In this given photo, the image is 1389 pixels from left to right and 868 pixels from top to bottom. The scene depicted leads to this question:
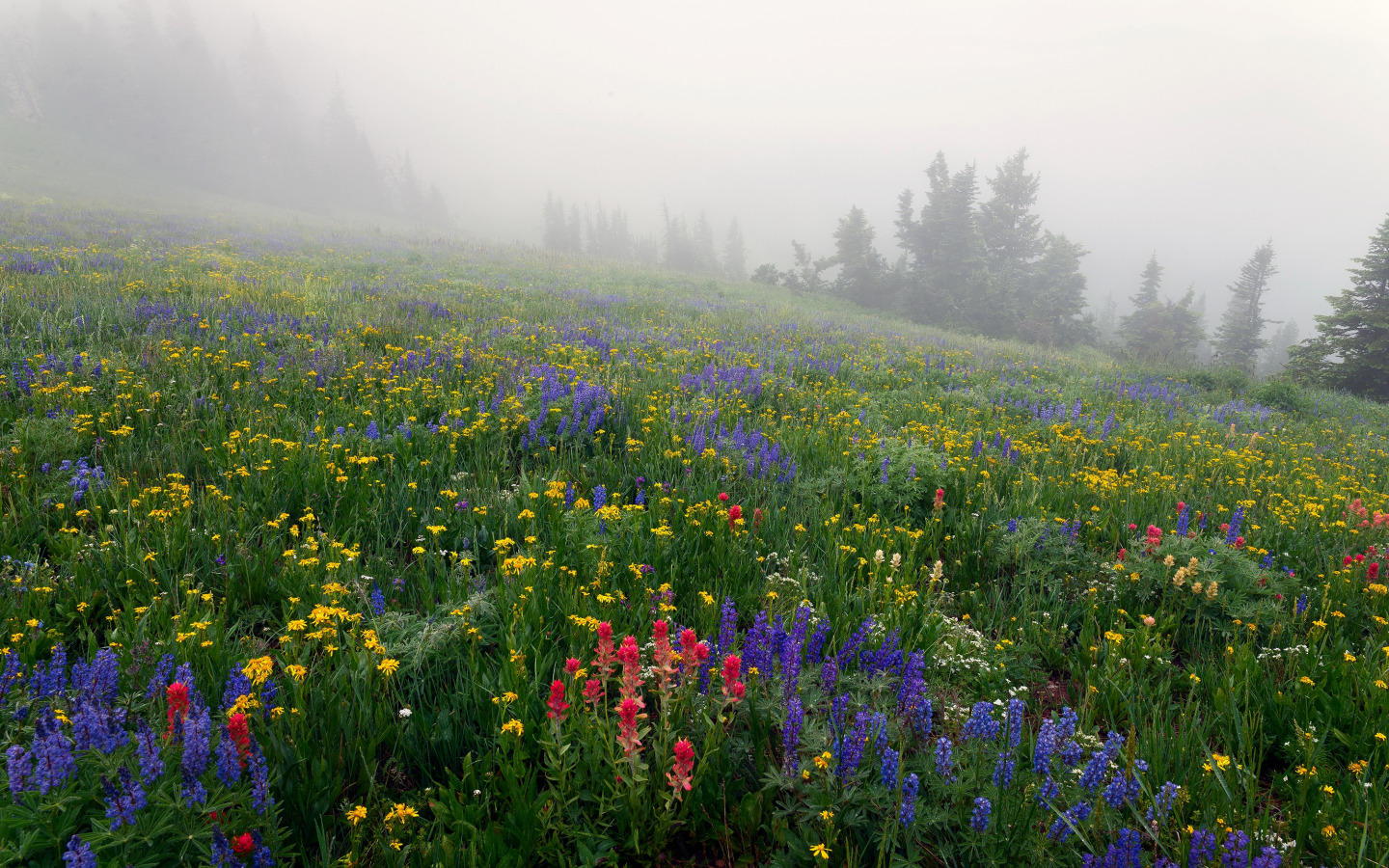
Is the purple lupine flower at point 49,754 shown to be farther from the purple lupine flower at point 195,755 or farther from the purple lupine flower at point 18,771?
the purple lupine flower at point 195,755

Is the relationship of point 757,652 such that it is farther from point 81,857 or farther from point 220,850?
point 81,857

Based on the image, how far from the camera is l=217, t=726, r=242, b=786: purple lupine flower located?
1572 mm

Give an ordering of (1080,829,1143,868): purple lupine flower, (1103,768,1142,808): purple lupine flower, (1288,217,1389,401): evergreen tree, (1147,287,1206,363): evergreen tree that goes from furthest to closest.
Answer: (1147,287,1206,363): evergreen tree, (1288,217,1389,401): evergreen tree, (1103,768,1142,808): purple lupine flower, (1080,829,1143,868): purple lupine flower

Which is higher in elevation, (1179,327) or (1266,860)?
(1179,327)

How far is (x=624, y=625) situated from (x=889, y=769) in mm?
1317

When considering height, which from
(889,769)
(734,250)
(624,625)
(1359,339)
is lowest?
(624,625)

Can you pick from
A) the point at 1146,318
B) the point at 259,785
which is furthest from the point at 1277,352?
the point at 259,785

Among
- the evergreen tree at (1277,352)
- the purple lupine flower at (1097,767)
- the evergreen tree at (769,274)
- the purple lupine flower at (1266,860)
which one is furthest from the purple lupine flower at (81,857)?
the evergreen tree at (1277,352)

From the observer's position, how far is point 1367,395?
1602 cm

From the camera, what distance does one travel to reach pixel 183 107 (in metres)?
61.5

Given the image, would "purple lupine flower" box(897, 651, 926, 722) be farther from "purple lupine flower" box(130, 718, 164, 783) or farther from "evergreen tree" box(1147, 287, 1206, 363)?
"evergreen tree" box(1147, 287, 1206, 363)

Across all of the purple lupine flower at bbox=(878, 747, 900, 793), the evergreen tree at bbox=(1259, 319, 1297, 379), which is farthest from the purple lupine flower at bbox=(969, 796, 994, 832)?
the evergreen tree at bbox=(1259, 319, 1297, 379)

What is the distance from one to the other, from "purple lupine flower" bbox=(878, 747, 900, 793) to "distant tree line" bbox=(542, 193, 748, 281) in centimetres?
7323

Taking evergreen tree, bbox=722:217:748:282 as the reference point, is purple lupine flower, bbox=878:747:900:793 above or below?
below
